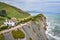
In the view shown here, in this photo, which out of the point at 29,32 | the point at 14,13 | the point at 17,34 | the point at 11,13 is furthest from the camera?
the point at 14,13

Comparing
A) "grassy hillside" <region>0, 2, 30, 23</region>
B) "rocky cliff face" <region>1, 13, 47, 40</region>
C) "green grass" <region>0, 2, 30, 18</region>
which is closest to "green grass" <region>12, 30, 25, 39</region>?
"rocky cliff face" <region>1, 13, 47, 40</region>

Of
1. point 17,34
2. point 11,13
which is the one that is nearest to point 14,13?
point 11,13

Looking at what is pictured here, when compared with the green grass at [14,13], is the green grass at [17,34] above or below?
above

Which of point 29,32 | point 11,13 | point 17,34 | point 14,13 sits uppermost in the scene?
point 17,34

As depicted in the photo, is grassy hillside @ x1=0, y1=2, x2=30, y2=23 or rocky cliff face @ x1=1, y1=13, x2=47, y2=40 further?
grassy hillside @ x1=0, y1=2, x2=30, y2=23

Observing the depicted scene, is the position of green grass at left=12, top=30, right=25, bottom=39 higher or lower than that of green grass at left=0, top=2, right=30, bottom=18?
higher

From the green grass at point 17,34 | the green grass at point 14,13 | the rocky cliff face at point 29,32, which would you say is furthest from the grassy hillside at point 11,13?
the green grass at point 17,34

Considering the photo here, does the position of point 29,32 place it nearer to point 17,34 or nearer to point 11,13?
point 17,34

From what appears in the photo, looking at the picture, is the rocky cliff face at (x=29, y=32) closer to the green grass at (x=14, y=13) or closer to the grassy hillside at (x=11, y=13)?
the grassy hillside at (x=11, y=13)

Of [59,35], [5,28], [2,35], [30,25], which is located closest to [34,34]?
[30,25]

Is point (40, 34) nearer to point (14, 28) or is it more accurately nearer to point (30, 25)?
point (30, 25)

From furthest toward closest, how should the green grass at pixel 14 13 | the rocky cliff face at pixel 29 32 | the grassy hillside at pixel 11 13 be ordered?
the green grass at pixel 14 13 < the grassy hillside at pixel 11 13 < the rocky cliff face at pixel 29 32

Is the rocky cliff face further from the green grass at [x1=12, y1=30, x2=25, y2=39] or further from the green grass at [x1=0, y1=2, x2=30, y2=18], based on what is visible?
the green grass at [x1=0, y1=2, x2=30, y2=18]
